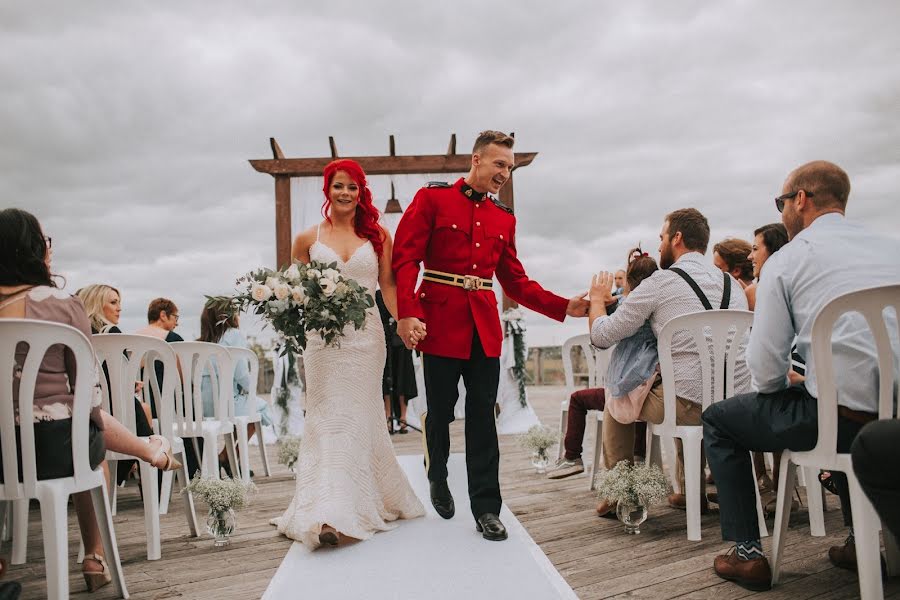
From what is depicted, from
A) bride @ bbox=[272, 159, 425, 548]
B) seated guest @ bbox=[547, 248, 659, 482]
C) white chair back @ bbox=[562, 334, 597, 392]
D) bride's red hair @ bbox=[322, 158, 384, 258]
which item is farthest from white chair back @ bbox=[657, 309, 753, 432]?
white chair back @ bbox=[562, 334, 597, 392]

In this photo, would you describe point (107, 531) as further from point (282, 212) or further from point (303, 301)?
point (282, 212)

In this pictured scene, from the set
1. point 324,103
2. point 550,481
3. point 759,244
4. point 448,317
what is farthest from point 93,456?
point 324,103

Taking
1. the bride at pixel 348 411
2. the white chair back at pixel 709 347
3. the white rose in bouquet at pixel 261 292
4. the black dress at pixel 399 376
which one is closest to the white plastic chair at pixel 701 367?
the white chair back at pixel 709 347

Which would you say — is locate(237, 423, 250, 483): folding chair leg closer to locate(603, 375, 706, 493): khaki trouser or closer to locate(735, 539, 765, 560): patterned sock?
locate(603, 375, 706, 493): khaki trouser

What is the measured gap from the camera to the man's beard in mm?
3582

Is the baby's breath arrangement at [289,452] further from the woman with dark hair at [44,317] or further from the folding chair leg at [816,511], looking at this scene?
the folding chair leg at [816,511]

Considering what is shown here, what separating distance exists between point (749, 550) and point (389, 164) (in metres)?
7.66

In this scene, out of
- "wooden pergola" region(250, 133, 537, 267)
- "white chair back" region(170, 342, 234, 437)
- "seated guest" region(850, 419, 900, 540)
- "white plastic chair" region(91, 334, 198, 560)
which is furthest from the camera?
"wooden pergola" region(250, 133, 537, 267)

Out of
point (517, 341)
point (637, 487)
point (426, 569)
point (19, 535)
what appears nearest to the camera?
point (426, 569)

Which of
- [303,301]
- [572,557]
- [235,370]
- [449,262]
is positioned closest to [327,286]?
[303,301]

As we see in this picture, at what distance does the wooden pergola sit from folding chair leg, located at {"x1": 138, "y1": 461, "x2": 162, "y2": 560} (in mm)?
6193

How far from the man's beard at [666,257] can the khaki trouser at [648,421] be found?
25.5 inches

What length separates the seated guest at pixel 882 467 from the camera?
1317mm

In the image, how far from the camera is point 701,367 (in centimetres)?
319
